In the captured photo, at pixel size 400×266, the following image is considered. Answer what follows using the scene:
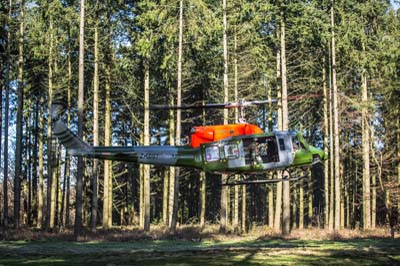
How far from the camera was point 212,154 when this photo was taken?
15984 millimetres

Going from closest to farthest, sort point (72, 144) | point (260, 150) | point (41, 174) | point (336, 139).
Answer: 1. point (72, 144)
2. point (260, 150)
3. point (336, 139)
4. point (41, 174)

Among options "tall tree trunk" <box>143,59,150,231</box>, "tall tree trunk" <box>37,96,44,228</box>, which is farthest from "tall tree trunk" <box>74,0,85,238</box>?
"tall tree trunk" <box>37,96,44,228</box>

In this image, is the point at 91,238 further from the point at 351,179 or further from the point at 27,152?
the point at 351,179

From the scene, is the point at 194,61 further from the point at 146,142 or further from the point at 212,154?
the point at 212,154

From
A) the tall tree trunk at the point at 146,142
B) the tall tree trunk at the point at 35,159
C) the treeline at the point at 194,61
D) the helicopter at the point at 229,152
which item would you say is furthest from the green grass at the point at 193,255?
the tall tree trunk at the point at 35,159

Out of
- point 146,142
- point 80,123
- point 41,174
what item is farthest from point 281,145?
point 41,174

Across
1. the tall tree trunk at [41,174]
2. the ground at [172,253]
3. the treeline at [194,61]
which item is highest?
the treeline at [194,61]

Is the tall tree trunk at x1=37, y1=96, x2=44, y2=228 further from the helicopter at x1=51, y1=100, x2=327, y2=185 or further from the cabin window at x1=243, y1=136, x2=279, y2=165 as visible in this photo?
the cabin window at x1=243, y1=136, x2=279, y2=165

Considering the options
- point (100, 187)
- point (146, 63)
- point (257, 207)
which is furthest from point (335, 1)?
point (257, 207)

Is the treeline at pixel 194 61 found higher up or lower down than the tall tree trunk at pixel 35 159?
higher up

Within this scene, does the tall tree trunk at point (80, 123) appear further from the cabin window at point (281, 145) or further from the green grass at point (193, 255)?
the cabin window at point (281, 145)

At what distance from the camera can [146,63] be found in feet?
88.0

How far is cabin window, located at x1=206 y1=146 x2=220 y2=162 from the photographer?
52.2 ft

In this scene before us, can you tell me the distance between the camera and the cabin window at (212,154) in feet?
52.2
